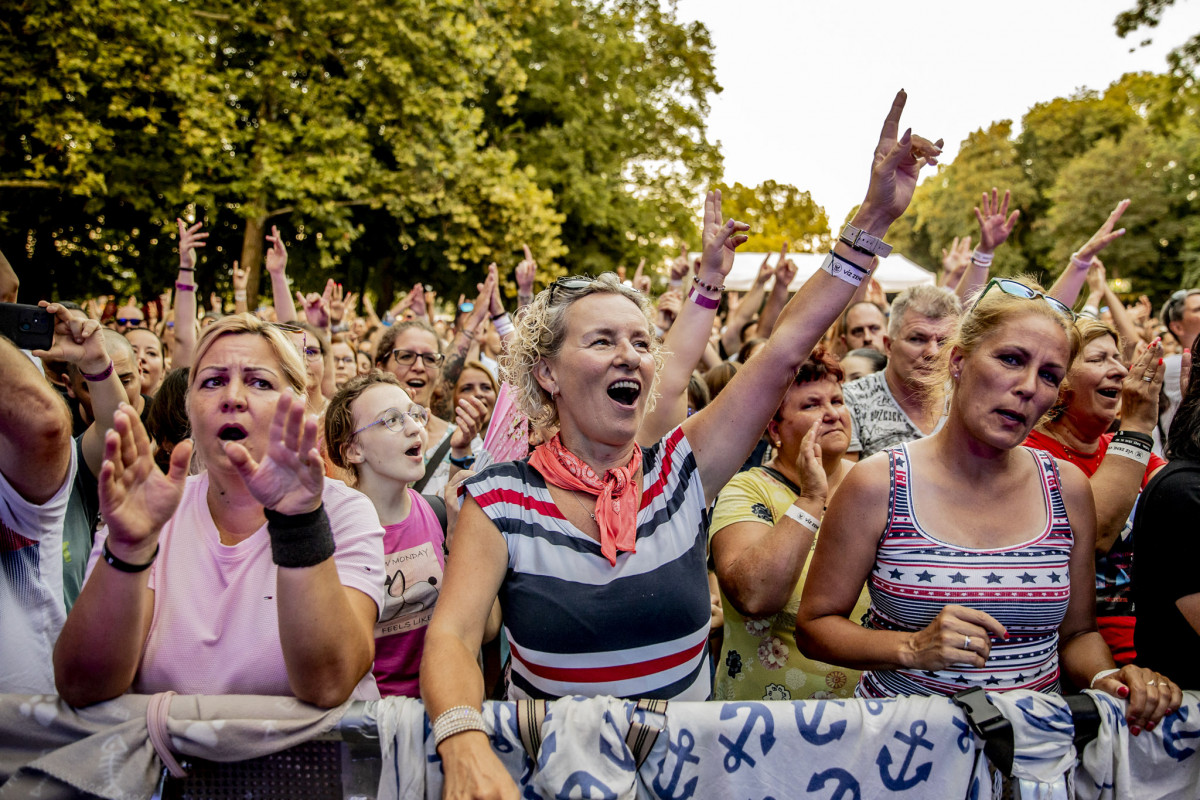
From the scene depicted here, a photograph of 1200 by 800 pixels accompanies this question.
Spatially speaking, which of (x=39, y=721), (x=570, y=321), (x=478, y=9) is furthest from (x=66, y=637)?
(x=478, y=9)

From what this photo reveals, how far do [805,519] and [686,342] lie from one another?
2.54 ft

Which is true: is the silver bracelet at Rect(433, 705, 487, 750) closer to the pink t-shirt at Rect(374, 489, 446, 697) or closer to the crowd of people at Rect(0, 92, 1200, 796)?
the crowd of people at Rect(0, 92, 1200, 796)

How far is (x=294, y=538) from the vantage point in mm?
1522

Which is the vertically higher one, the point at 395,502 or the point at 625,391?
the point at 625,391

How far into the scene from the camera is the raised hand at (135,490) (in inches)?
58.8

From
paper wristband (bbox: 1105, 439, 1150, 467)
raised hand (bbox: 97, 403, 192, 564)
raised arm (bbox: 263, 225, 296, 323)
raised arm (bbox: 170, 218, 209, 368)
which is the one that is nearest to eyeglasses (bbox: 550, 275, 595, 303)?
raised hand (bbox: 97, 403, 192, 564)

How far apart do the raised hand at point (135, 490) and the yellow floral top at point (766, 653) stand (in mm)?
1521

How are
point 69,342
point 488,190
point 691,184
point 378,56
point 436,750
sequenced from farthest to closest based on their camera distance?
point 691,184 < point 488,190 < point 378,56 < point 69,342 < point 436,750

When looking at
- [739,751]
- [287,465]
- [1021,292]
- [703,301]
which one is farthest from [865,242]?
[287,465]

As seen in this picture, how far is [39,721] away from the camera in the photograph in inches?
62.9

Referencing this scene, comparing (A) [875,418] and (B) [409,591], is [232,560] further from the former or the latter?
(A) [875,418]

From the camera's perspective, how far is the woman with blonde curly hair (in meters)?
1.73

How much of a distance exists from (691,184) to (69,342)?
68.8 ft

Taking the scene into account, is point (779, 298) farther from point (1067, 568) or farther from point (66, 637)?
point (66, 637)
